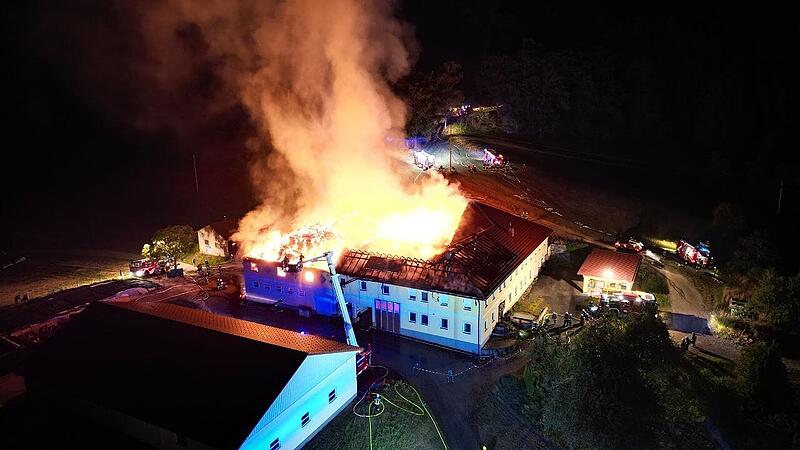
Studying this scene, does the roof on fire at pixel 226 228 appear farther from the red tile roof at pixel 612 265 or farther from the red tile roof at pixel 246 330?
the red tile roof at pixel 612 265

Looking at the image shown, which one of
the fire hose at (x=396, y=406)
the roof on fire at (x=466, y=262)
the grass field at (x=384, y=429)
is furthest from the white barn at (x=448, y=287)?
the grass field at (x=384, y=429)

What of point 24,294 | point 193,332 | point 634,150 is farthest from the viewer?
point 634,150

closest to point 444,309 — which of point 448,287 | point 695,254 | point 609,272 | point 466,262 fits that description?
point 448,287

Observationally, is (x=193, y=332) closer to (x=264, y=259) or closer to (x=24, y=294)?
(x=264, y=259)

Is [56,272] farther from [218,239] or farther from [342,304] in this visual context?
[342,304]

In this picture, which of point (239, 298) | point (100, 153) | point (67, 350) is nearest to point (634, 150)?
point (239, 298)
